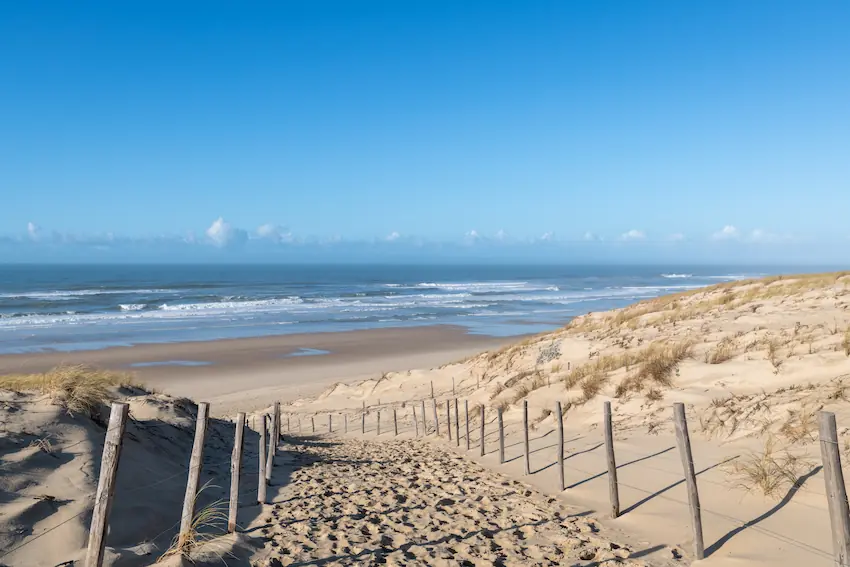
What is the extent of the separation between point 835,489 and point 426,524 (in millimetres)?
4148

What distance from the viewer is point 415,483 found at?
8.73 meters

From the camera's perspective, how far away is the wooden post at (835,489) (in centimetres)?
441

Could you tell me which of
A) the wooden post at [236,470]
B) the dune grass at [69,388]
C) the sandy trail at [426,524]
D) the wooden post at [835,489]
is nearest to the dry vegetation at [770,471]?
the sandy trail at [426,524]

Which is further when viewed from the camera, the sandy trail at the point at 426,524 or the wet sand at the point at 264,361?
the wet sand at the point at 264,361

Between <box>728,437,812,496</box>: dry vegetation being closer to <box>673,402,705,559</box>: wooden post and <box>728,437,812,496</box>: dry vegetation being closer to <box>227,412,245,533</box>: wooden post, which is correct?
<box>673,402,705,559</box>: wooden post

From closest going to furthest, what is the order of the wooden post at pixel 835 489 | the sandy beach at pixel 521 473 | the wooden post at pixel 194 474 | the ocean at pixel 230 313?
1. the wooden post at pixel 835 489
2. the wooden post at pixel 194 474
3. the sandy beach at pixel 521 473
4. the ocean at pixel 230 313

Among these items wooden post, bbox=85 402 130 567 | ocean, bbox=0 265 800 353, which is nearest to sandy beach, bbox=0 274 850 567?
wooden post, bbox=85 402 130 567

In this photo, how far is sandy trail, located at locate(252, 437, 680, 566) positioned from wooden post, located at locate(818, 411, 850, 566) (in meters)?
1.52

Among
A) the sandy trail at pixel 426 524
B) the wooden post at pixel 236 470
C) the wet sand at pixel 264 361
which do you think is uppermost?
the wooden post at pixel 236 470

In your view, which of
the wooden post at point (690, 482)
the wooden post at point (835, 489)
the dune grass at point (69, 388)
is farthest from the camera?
the dune grass at point (69, 388)

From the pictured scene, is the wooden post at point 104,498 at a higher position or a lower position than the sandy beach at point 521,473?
higher

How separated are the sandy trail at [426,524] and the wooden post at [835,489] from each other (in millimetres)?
1525

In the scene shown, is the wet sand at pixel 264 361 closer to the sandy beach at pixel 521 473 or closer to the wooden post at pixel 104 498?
the sandy beach at pixel 521 473

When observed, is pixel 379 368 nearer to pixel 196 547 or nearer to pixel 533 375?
pixel 533 375
